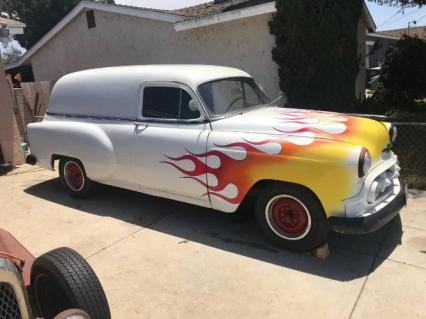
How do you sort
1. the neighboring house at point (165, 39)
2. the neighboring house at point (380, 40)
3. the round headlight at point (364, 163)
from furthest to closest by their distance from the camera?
1. the neighboring house at point (380, 40)
2. the neighboring house at point (165, 39)
3. the round headlight at point (364, 163)

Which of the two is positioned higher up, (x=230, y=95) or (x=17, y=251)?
(x=230, y=95)

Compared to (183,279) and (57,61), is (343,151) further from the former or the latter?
(57,61)

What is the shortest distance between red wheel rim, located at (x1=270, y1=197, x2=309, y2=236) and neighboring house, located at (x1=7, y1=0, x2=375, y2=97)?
→ 5159 mm

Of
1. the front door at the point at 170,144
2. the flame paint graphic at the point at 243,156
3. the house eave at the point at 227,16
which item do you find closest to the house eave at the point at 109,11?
the house eave at the point at 227,16

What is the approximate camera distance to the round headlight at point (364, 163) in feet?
12.3

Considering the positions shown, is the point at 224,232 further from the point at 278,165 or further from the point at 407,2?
the point at 407,2

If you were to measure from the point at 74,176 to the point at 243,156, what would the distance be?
307 cm

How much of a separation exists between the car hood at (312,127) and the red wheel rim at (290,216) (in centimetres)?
64

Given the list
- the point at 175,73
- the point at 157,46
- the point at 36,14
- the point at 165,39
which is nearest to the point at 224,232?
the point at 175,73

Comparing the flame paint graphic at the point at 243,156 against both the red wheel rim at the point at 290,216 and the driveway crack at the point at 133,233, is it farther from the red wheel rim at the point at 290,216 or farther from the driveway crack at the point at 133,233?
the driveway crack at the point at 133,233

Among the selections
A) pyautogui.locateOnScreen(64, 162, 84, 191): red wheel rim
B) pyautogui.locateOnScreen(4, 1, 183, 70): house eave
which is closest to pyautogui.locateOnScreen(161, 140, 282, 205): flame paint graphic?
pyautogui.locateOnScreen(64, 162, 84, 191): red wheel rim

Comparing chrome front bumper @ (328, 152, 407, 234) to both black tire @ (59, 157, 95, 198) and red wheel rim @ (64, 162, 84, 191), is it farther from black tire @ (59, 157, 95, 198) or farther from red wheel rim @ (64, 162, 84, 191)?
red wheel rim @ (64, 162, 84, 191)

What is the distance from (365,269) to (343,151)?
1.13m

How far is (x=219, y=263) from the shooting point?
4.17 m
